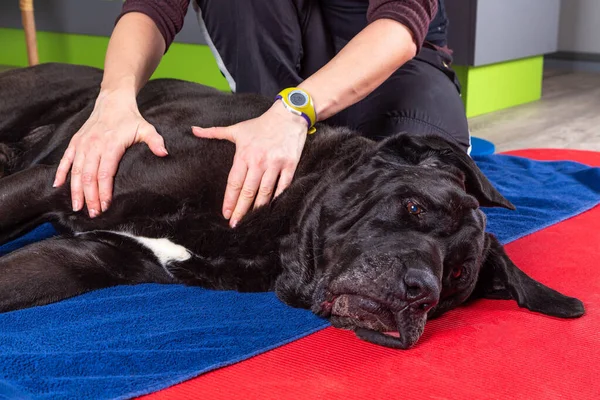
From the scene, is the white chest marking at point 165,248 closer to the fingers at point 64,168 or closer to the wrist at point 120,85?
the fingers at point 64,168

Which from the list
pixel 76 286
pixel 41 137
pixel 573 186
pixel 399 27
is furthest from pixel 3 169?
pixel 573 186

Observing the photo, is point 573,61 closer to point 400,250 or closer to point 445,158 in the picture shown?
point 445,158

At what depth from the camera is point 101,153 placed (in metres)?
2.03

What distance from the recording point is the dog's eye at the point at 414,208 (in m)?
1.81

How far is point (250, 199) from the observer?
1976mm

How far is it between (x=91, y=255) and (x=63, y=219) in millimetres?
157

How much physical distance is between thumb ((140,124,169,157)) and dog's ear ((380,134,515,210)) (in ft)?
1.95

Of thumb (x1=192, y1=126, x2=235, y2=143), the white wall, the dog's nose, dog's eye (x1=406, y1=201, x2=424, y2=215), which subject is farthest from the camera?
the white wall

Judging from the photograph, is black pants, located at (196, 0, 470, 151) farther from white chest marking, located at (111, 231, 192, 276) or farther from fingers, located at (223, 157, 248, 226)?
white chest marking, located at (111, 231, 192, 276)

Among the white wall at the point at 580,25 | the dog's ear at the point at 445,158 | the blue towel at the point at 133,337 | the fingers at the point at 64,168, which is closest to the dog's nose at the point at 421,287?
the blue towel at the point at 133,337

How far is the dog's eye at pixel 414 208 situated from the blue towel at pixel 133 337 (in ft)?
1.17

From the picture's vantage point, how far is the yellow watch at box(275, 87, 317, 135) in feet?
6.99

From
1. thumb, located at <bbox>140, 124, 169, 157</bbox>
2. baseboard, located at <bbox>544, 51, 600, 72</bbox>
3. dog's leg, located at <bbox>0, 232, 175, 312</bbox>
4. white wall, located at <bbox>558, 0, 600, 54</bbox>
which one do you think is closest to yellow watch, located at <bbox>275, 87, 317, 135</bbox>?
thumb, located at <bbox>140, 124, 169, 157</bbox>

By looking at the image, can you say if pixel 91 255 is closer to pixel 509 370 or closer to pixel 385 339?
pixel 385 339
